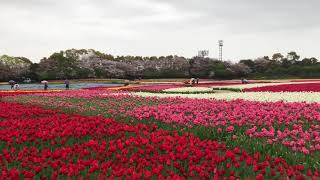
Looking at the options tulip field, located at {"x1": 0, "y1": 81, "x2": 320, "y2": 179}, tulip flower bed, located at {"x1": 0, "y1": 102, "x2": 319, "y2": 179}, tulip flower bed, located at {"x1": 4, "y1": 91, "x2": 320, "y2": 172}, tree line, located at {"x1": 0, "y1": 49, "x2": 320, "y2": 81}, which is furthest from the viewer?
tree line, located at {"x1": 0, "y1": 49, "x2": 320, "y2": 81}

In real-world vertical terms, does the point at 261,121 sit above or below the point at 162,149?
above

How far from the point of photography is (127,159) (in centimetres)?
779

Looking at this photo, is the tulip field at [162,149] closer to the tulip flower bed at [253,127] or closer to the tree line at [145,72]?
the tulip flower bed at [253,127]

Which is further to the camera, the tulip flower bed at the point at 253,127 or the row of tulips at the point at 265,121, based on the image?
the row of tulips at the point at 265,121

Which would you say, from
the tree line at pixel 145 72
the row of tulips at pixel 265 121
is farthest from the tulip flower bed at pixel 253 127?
the tree line at pixel 145 72

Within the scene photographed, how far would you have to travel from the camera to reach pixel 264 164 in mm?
6957

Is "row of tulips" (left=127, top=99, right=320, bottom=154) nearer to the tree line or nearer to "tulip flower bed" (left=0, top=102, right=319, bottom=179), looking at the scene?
"tulip flower bed" (left=0, top=102, right=319, bottom=179)

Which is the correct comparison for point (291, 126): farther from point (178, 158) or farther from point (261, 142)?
point (178, 158)

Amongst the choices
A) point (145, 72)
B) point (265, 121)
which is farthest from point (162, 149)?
point (145, 72)

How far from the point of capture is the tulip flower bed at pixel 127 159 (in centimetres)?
686

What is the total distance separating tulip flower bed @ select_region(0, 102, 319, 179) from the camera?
22.5 feet

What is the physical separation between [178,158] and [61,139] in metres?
3.64

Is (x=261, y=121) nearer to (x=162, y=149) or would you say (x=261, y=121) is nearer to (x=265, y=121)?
(x=265, y=121)

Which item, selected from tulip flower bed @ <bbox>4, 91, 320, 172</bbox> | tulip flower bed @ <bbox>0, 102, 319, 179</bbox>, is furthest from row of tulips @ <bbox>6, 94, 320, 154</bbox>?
tulip flower bed @ <bbox>0, 102, 319, 179</bbox>
